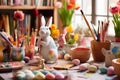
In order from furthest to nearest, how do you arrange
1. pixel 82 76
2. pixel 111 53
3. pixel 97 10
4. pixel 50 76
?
pixel 97 10 < pixel 111 53 < pixel 82 76 < pixel 50 76

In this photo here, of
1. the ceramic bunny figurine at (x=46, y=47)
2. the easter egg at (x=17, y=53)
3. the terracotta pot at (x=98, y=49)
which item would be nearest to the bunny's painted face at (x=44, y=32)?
the ceramic bunny figurine at (x=46, y=47)

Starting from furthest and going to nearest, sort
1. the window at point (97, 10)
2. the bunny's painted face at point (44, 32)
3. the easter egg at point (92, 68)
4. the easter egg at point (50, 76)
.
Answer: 1. the window at point (97, 10)
2. the bunny's painted face at point (44, 32)
3. the easter egg at point (92, 68)
4. the easter egg at point (50, 76)

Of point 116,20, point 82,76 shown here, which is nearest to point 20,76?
point 82,76

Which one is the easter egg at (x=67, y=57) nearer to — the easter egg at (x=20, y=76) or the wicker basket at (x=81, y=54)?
the wicker basket at (x=81, y=54)

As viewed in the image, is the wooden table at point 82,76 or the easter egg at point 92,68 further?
the easter egg at point 92,68

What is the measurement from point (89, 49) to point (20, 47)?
42 centimetres

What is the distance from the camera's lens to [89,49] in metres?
1.75

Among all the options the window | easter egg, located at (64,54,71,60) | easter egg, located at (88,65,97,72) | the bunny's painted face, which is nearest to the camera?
easter egg, located at (88,65,97,72)

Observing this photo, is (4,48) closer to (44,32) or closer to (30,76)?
(44,32)

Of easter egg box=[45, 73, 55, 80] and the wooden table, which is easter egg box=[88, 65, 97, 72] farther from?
easter egg box=[45, 73, 55, 80]

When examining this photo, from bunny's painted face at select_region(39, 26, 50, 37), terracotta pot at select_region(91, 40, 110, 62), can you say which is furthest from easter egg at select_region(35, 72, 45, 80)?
terracotta pot at select_region(91, 40, 110, 62)

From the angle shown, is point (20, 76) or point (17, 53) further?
point (17, 53)

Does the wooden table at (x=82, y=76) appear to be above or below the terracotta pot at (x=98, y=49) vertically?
below

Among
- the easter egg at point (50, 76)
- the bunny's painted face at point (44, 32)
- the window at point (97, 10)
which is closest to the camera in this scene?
the easter egg at point (50, 76)
